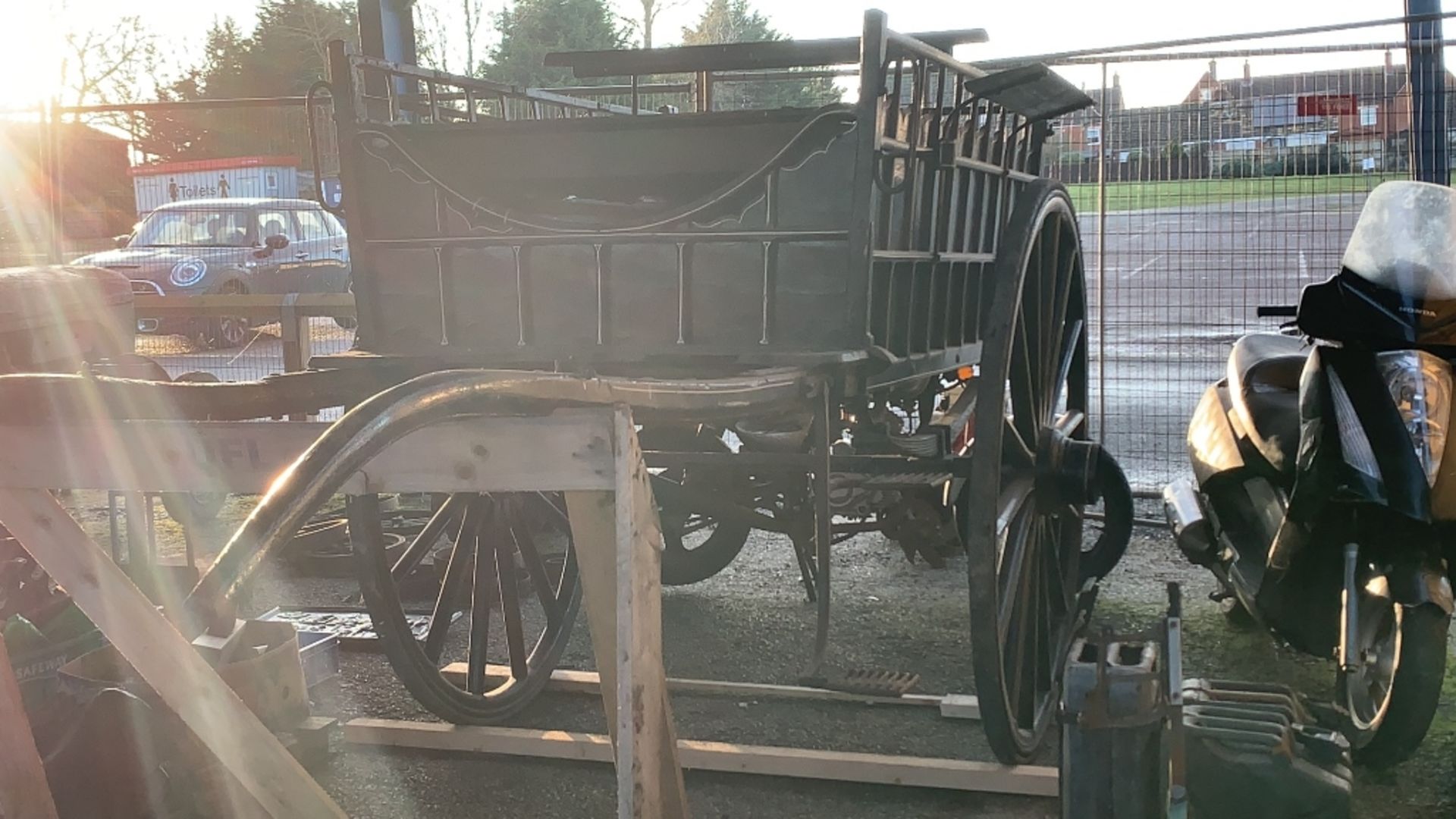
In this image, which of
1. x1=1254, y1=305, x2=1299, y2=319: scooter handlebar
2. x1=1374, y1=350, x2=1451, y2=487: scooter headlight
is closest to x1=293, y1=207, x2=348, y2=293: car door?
x1=1254, y1=305, x2=1299, y2=319: scooter handlebar

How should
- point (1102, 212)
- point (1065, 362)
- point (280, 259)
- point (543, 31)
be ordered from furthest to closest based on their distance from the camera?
point (543, 31) → point (280, 259) → point (1102, 212) → point (1065, 362)

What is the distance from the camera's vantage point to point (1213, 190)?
6.20 meters

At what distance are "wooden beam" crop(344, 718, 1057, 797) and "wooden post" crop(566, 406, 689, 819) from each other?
3.76ft

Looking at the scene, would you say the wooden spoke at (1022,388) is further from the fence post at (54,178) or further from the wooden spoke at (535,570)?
the fence post at (54,178)

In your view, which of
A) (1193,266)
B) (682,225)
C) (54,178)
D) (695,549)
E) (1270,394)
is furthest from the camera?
(54,178)

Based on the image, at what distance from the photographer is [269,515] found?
1221 mm

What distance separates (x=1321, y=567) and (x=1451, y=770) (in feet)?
1.95

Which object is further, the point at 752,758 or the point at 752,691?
the point at 752,691

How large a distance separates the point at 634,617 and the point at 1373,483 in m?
2.14

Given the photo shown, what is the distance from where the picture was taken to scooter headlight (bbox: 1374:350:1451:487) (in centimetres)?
305

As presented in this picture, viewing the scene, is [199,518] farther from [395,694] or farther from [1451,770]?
[1451,770]

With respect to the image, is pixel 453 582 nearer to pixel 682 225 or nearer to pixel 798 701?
pixel 798 701

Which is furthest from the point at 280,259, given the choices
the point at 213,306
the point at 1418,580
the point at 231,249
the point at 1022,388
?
the point at 1418,580

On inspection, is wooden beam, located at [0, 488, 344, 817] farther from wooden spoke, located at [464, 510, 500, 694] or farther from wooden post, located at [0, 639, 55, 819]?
wooden spoke, located at [464, 510, 500, 694]
